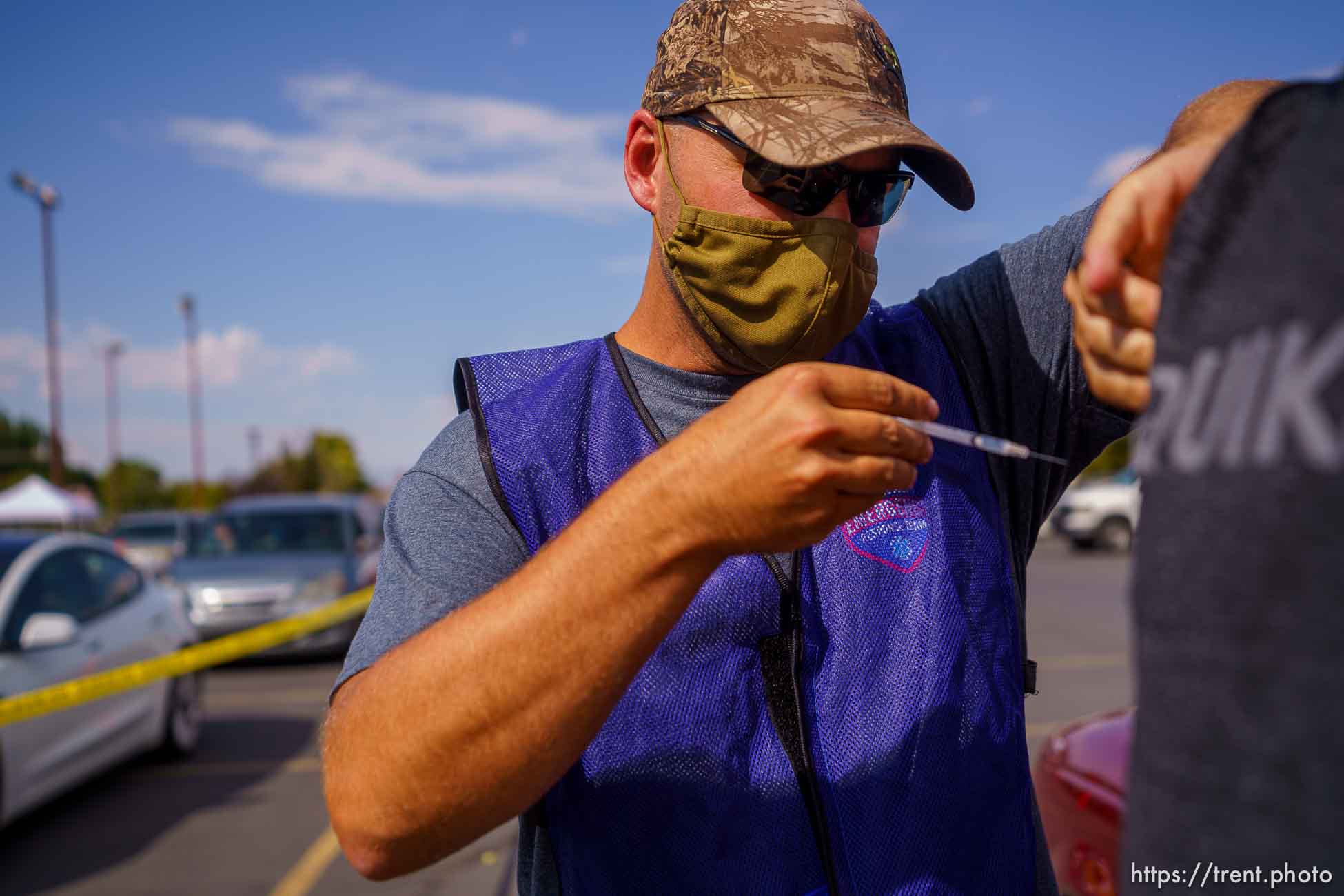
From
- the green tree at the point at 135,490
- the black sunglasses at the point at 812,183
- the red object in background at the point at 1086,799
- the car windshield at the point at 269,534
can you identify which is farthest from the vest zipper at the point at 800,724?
the green tree at the point at 135,490

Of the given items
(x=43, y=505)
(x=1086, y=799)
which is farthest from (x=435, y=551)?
(x=43, y=505)

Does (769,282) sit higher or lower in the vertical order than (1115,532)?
higher

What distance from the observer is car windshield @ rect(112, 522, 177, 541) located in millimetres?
22828

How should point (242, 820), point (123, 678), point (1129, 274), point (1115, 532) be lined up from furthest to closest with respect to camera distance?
point (1115, 532) < point (242, 820) < point (123, 678) < point (1129, 274)

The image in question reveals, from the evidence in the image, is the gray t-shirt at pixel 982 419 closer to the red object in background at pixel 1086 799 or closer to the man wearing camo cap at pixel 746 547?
the man wearing camo cap at pixel 746 547

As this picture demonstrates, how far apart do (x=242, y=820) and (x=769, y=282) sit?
557 centimetres

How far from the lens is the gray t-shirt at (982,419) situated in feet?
4.93

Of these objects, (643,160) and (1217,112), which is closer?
(1217,112)

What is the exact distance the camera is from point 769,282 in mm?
1678

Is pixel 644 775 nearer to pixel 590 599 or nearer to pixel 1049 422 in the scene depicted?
pixel 590 599

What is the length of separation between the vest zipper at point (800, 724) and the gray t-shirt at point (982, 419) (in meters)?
0.33

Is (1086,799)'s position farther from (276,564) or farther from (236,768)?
(276,564)

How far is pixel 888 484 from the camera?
45.7 inches

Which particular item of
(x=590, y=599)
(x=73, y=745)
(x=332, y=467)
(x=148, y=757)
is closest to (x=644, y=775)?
(x=590, y=599)
